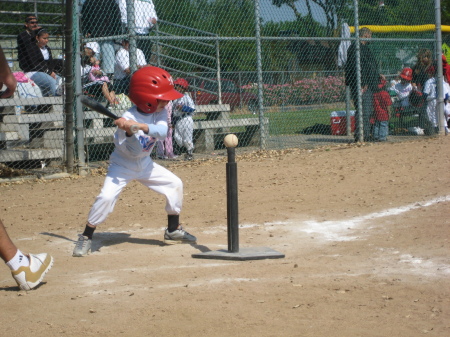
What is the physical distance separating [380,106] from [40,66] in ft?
22.0

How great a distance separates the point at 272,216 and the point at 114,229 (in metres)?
1.68

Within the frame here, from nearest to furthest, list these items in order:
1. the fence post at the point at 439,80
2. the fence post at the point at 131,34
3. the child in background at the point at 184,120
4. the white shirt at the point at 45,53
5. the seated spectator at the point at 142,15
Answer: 1. the fence post at the point at 131,34
2. the seated spectator at the point at 142,15
3. the white shirt at the point at 45,53
4. the child in background at the point at 184,120
5. the fence post at the point at 439,80

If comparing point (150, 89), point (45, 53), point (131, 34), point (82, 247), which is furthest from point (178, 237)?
point (45, 53)

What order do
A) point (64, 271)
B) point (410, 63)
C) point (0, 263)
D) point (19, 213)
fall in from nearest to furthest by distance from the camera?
point (64, 271), point (0, 263), point (19, 213), point (410, 63)

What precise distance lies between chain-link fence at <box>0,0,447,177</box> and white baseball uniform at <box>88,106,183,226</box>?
4420 millimetres

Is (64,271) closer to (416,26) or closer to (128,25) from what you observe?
(128,25)

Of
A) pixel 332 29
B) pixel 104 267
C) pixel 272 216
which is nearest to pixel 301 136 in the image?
pixel 332 29

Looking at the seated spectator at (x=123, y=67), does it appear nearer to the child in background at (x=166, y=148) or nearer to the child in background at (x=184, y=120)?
the child in background at (x=184, y=120)

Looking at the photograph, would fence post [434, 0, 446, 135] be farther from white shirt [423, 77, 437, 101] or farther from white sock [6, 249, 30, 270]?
white sock [6, 249, 30, 270]

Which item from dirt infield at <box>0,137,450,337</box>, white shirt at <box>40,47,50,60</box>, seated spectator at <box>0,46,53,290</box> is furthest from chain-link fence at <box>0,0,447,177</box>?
seated spectator at <box>0,46,53,290</box>

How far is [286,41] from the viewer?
41.2 ft

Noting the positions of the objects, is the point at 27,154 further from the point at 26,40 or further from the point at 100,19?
the point at 100,19

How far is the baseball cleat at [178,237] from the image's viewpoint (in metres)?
5.86

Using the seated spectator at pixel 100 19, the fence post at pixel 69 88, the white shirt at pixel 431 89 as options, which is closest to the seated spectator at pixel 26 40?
the seated spectator at pixel 100 19
